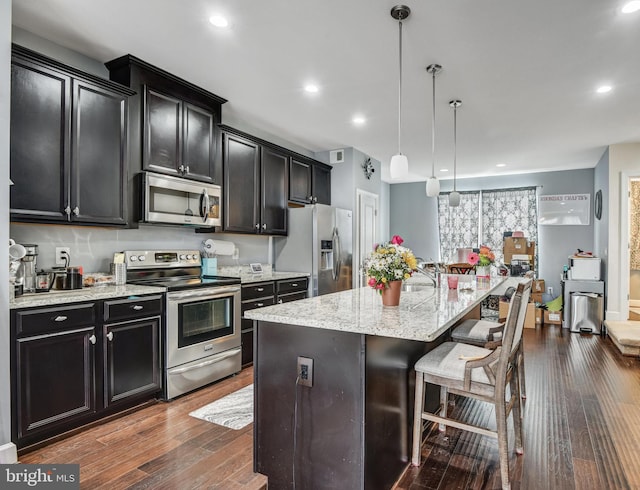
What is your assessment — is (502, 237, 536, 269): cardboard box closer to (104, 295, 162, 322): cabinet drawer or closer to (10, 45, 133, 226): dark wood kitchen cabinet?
(104, 295, 162, 322): cabinet drawer

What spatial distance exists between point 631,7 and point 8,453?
430cm

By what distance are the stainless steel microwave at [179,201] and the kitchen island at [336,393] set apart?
1719mm

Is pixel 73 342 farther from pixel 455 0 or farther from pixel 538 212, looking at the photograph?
pixel 538 212

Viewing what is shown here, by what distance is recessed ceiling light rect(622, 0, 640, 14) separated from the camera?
2.20m

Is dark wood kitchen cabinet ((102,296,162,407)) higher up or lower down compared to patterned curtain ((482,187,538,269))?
lower down

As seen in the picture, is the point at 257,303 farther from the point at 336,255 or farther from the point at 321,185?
the point at 321,185

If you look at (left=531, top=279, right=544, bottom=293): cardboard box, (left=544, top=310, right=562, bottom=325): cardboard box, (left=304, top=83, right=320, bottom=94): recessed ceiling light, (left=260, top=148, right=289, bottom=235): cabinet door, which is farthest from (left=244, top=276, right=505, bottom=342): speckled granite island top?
(left=531, top=279, right=544, bottom=293): cardboard box

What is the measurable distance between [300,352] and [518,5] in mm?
2334

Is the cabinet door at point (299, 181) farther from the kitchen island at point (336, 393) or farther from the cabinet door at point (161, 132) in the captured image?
the kitchen island at point (336, 393)

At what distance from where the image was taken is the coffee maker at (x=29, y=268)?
2.51 m

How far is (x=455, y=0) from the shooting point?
221cm

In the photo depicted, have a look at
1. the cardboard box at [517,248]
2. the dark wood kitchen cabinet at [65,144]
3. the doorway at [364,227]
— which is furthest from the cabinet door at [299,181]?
the cardboard box at [517,248]

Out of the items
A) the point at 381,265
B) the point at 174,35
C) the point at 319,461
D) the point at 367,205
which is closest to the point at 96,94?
the point at 174,35

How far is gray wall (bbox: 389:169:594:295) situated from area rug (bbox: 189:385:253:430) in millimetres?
6113
